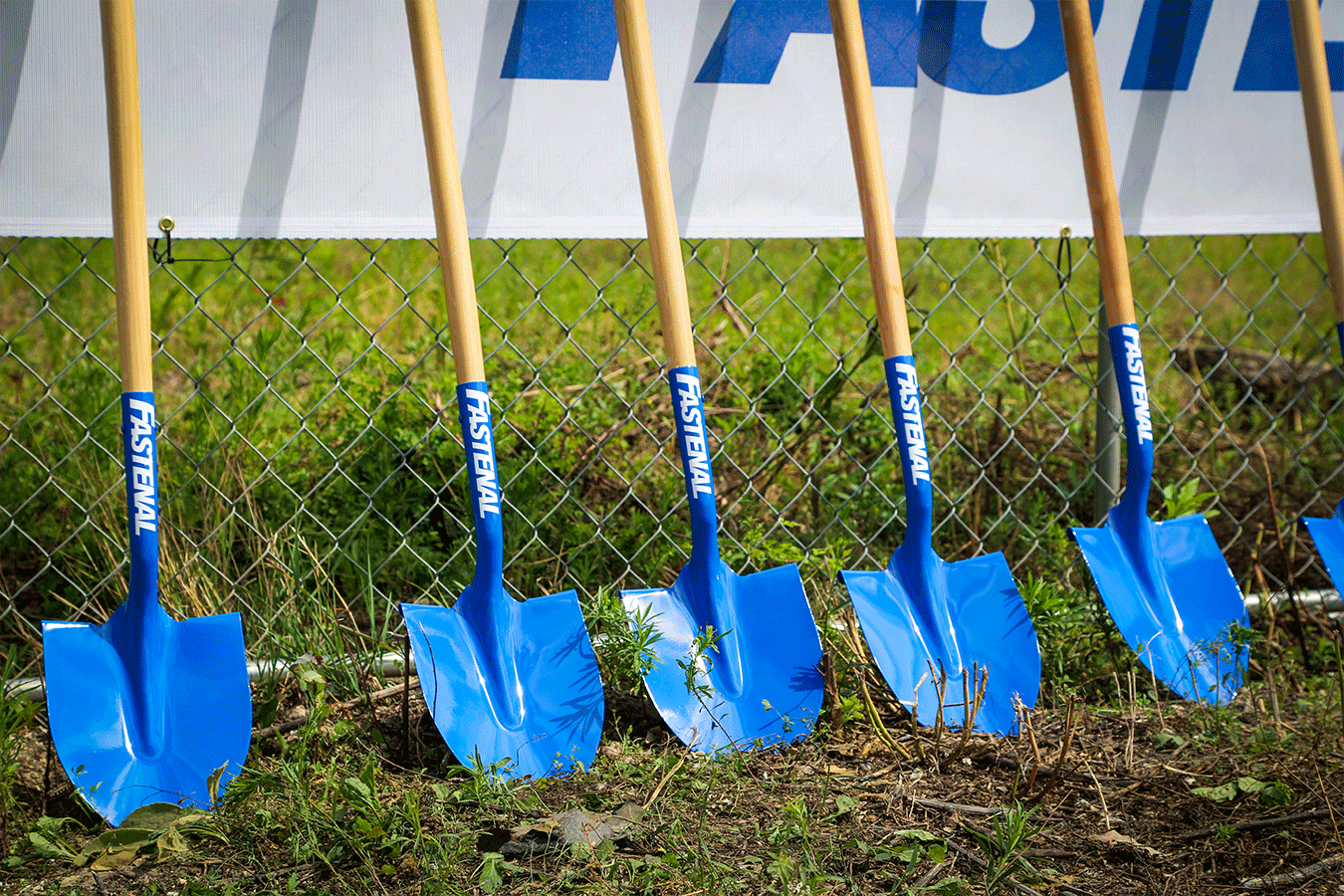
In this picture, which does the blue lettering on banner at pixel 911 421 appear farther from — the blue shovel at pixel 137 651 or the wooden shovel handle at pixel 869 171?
the blue shovel at pixel 137 651

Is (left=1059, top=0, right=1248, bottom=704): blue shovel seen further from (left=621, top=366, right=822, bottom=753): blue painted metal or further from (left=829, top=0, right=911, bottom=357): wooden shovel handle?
(left=621, top=366, right=822, bottom=753): blue painted metal

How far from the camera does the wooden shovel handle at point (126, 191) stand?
169 centimetres

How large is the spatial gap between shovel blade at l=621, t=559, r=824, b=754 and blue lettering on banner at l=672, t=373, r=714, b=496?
0.56 feet

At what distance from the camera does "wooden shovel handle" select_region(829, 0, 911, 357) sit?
1955mm

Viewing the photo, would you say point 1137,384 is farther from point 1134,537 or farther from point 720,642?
point 720,642

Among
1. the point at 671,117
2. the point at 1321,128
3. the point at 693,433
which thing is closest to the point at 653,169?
the point at 671,117

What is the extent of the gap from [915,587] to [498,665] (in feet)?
2.83

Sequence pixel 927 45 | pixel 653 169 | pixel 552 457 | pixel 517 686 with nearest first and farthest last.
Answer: pixel 517 686, pixel 653 169, pixel 927 45, pixel 552 457

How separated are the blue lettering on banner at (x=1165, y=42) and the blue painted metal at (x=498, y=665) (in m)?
1.80

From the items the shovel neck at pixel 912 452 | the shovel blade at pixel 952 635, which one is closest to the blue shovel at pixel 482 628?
the shovel blade at pixel 952 635

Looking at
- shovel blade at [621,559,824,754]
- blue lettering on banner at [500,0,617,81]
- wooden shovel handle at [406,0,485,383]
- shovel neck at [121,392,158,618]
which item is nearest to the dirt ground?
shovel blade at [621,559,824,754]

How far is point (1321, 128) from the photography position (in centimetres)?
227

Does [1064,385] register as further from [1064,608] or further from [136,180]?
[136,180]

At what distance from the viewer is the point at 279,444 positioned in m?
2.42
